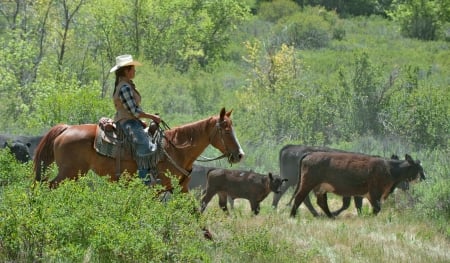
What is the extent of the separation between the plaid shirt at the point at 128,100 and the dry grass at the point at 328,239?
1.74m

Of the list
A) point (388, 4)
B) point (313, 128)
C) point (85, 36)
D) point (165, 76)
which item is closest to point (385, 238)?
point (313, 128)

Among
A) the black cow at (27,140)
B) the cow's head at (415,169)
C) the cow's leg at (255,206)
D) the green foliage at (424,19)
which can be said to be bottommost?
the cow's leg at (255,206)

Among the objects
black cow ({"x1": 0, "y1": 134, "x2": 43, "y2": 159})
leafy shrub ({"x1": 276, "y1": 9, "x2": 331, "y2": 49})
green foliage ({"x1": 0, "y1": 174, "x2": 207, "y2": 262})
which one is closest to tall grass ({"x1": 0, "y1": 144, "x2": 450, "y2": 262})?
green foliage ({"x1": 0, "y1": 174, "x2": 207, "y2": 262})

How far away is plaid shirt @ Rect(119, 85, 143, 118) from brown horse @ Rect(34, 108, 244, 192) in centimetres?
79

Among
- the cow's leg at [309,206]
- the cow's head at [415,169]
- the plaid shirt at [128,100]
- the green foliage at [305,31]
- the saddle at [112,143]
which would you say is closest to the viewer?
the plaid shirt at [128,100]

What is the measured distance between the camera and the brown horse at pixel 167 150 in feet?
40.4

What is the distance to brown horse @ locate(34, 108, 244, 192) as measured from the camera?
12.3 metres

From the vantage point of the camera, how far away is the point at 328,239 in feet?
42.5

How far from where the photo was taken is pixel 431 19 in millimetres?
65688

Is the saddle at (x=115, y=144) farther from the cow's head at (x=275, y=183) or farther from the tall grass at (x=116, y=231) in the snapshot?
the cow's head at (x=275, y=183)

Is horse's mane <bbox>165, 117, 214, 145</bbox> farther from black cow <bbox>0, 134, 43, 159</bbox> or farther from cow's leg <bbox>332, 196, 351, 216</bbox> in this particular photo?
black cow <bbox>0, 134, 43, 159</bbox>

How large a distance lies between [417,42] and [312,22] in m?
7.56

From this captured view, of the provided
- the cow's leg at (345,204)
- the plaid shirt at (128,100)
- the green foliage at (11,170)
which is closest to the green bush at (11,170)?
the green foliage at (11,170)

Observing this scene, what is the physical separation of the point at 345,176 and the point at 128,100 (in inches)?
240
